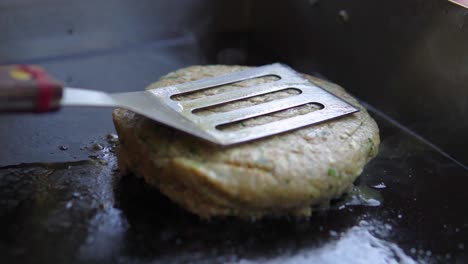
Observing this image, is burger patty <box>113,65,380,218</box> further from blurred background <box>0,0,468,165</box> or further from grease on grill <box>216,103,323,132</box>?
blurred background <box>0,0,468,165</box>

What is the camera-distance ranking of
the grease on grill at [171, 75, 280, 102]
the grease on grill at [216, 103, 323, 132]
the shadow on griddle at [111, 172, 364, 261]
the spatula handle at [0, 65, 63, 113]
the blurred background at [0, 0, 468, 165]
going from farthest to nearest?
the blurred background at [0, 0, 468, 165]
the grease on grill at [171, 75, 280, 102]
the grease on grill at [216, 103, 323, 132]
the shadow on griddle at [111, 172, 364, 261]
the spatula handle at [0, 65, 63, 113]

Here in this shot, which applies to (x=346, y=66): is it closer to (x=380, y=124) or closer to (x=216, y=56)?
(x=380, y=124)

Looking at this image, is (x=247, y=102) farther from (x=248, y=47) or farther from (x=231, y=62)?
(x=248, y=47)

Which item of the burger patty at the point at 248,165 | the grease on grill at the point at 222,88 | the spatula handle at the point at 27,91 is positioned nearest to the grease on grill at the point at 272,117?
the burger patty at the point at 248,165

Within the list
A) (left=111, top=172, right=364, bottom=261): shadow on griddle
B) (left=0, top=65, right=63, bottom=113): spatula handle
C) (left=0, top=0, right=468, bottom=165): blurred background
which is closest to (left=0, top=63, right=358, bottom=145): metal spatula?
(left=0, top=65, right=63, bottom=113): spatula handle

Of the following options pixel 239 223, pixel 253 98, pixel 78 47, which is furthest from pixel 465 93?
pixel 78 47

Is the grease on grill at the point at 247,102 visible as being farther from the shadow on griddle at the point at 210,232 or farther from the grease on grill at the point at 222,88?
the shadow on griddle at the point at 210,232
